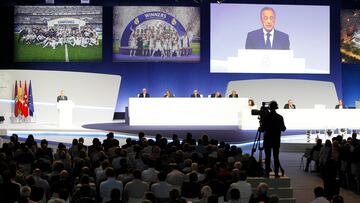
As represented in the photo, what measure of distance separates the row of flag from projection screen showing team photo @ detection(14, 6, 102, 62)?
5.30ft

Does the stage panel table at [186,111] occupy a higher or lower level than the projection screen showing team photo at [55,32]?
lower

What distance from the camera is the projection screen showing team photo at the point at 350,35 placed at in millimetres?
23594

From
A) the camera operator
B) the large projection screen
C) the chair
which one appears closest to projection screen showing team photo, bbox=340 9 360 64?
the large projection screen

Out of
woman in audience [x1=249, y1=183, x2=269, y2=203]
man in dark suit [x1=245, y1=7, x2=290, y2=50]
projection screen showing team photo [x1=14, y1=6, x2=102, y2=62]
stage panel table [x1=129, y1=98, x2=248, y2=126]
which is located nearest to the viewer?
woman in audience [x1=249, y1=183, x2=269, y2=203]

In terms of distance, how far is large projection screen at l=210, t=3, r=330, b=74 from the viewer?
22.8m

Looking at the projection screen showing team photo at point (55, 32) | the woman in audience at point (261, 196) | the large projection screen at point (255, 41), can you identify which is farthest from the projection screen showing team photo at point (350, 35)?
the woman in audience at point (261, 196)

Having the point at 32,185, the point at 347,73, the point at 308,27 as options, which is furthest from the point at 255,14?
the point at 32,185

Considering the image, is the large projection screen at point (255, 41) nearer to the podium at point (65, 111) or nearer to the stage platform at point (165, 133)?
the stage platform at point (165, 133)

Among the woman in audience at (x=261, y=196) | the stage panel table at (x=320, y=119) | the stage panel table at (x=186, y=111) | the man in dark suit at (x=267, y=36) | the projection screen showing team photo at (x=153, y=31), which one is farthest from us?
the man in dark suit at (x=267, y=36)

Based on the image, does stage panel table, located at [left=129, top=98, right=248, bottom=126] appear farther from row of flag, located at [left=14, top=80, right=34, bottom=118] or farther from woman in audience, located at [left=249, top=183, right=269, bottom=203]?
woman in audience, located at [left=249, top=183, right=269, bottom=203]

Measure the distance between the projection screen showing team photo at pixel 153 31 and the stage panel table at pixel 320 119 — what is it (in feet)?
16.3

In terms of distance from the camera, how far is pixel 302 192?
11359 millimetres

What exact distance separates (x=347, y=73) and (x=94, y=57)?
8.98m

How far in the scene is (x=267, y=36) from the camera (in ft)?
75.1
